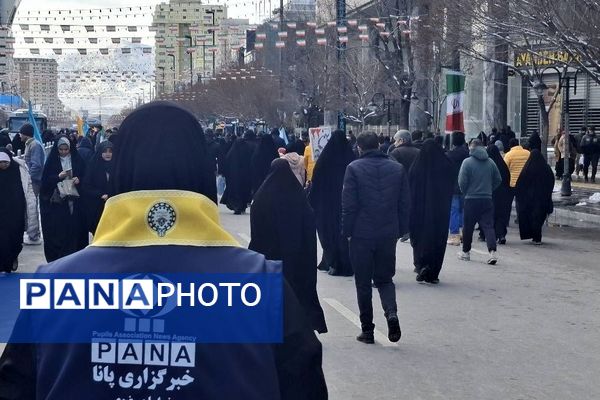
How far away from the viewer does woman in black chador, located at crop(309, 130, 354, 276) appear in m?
14.5

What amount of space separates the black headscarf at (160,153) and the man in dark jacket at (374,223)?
6.80 metres

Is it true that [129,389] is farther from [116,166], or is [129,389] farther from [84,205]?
[84,205]

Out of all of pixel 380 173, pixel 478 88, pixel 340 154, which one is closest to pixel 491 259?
pixel 340 154

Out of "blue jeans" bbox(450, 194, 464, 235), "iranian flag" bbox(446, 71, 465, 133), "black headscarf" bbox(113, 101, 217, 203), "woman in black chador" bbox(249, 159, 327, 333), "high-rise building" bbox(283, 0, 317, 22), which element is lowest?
"blue jeans" bbox(450, 194, 464, 235)

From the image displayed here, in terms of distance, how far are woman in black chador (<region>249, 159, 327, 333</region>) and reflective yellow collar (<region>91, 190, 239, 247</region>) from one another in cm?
666

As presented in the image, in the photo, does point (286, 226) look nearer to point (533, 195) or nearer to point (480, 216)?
point (480, 216)

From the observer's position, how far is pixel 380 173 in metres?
9.75

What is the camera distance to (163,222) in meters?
2.74

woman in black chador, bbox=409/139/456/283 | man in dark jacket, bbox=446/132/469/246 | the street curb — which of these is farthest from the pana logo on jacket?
the street curb

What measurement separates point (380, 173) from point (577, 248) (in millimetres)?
10036

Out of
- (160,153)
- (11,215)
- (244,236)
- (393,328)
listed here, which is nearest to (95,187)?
(11,215)

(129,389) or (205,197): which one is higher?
(205,197)

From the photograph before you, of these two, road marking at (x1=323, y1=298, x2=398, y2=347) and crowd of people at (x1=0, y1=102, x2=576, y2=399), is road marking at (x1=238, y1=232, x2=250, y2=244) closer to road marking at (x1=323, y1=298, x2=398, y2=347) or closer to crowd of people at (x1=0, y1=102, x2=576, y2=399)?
crowd of people at (x1=0, y1=102, x2=576, y2=399)

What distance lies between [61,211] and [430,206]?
445 cm
